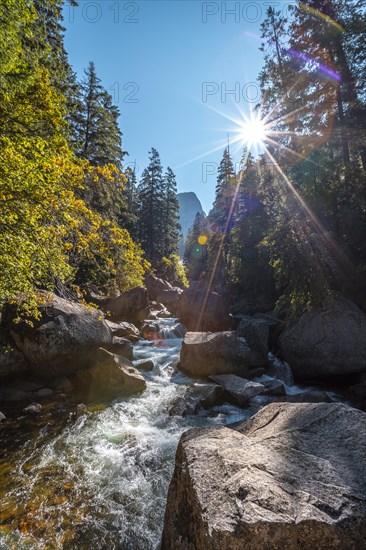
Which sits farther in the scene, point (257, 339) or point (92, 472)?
point (257, 339)

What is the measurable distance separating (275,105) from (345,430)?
740 inches

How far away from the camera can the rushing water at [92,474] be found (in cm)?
414

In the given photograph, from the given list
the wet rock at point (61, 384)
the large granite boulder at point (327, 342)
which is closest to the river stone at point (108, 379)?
the wet rock at point (61, 384)

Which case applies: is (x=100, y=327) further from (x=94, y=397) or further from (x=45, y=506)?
(x=45, y=506)

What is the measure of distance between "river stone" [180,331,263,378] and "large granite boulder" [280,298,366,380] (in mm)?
1770

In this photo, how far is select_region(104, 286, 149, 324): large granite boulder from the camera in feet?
60.4

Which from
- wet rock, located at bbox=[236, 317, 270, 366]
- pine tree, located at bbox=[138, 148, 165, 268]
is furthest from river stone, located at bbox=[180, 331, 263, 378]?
pine tree, located at bbox=[138, 148, 165, 268]

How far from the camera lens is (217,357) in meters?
11.6

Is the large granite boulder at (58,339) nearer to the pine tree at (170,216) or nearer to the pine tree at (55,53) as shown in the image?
the pine tree at (55,53)

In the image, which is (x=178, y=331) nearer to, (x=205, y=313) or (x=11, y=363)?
(x=205, y=313)

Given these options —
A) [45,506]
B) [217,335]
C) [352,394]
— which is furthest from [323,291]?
[45,506]

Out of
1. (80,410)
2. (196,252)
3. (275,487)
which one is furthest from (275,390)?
(196,252)

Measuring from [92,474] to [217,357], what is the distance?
6.87 meters

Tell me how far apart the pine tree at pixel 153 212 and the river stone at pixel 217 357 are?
2896 cm
